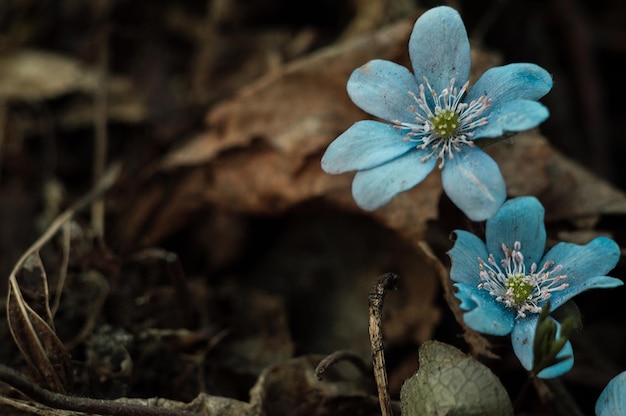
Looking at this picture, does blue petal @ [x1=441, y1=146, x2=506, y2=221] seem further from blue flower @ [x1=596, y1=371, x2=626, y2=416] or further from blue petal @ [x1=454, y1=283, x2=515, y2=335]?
blue flower @ [x1=596, y1=371, x2=626, y2=416]

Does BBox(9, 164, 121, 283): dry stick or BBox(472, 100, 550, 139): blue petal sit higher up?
BBox(9, 164, 121, 283): dry stick

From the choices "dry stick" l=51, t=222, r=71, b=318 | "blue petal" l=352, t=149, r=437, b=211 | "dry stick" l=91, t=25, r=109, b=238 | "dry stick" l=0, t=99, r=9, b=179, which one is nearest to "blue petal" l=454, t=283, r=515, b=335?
"blue petal" l=352, t=149, r=437, b=211

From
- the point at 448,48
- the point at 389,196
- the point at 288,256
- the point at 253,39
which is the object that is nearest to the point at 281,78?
the point at 253,39

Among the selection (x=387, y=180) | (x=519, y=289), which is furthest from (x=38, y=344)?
(x=519, y=289)

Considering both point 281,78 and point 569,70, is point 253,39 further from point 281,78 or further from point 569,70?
point 569,70

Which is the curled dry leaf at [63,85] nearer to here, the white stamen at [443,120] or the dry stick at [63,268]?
the dry stick at [63,268]

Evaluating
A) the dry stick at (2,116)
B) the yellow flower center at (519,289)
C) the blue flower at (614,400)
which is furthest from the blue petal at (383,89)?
the dry stick at (2,116)
